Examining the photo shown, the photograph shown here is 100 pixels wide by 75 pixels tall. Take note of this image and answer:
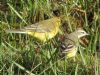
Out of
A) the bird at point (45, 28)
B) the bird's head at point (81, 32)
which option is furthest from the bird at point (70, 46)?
the bird at point (45, 28)

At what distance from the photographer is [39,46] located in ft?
22.5

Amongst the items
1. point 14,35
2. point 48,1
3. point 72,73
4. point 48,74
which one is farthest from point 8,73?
point 48,1

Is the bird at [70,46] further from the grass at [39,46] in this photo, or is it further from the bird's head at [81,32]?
the bird's head at [81,32]

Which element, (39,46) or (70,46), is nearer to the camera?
(70,46)

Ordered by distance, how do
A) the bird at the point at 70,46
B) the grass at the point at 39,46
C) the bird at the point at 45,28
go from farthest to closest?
the bird at the point at 45,28 < the bird at the point at 70,46 < the grass at the point at 39,46

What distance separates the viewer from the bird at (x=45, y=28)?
741cm

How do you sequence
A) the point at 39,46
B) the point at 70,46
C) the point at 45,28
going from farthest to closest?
the point at 45,28 → the point at 39,46 → the point at 70,46

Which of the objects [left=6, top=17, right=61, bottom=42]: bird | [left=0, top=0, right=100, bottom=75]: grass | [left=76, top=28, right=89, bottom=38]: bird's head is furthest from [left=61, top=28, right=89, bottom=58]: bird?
[left=6, top=17, right=61, bottom=42]: bird

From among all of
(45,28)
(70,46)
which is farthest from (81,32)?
(45,28)

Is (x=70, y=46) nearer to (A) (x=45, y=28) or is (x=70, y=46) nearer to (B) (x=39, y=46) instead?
(B) (x=39, y=46)

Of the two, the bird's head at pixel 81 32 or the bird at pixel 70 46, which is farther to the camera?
the bird's head at pixel 81 32

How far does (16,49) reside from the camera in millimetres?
6617

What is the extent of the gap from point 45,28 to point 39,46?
1.27m

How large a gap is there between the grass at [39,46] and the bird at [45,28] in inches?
4.3
